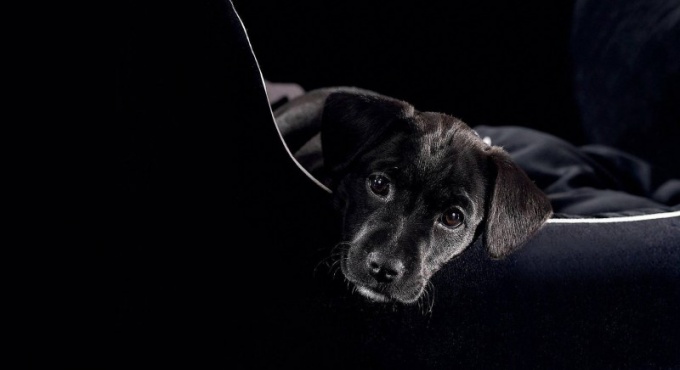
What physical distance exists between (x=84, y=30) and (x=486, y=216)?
4.00 feet

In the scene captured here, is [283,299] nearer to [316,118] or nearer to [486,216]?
[486,216]

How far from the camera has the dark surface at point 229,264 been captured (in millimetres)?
1175

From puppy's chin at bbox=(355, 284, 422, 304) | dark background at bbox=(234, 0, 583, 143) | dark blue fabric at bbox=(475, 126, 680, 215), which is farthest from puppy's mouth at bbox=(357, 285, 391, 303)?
dark background at bbox=(234, 0, 583, 143)

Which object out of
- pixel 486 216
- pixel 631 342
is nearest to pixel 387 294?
pixel 486 216

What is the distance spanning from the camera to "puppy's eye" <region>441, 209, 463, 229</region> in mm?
1821

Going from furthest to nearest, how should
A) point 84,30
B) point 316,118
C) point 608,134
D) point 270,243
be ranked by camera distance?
1. point 608,134
2. point 316,118
3. point 270,243
4. point 84,30

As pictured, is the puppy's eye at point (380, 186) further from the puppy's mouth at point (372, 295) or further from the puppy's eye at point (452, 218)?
the puppy's mouth at point (372, 295)

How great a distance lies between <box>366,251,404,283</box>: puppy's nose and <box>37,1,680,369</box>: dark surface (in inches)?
3.5

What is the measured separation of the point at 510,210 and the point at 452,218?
0.22 m

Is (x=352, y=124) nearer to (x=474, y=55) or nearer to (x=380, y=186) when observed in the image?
(x=380, y=186)

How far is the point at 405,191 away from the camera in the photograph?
1.80 m

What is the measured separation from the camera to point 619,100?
288cm

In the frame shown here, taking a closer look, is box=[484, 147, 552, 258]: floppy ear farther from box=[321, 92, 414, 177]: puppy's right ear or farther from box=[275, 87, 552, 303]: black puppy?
box=[321, 92, 414, 177]: puppy's right ear

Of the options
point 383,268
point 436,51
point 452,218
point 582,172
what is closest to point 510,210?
point 452,218
